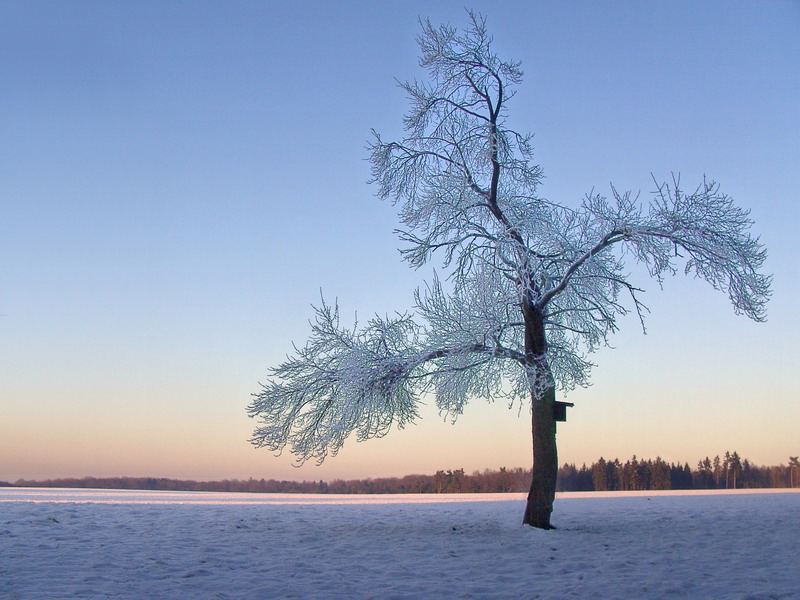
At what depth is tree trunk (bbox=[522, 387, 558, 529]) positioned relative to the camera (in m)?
14.4

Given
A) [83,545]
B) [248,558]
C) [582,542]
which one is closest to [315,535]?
[248,558]

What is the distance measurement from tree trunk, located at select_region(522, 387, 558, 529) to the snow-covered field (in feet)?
1.90

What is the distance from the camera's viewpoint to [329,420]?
15.6 meters

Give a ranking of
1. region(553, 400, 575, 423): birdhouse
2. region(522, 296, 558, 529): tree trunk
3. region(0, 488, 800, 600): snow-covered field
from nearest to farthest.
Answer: region(0, 488, 800, 600): snow-covered field, region(522, 296, 558, 529): tree trunk, region(553, 400, 575, 423): birdhouse

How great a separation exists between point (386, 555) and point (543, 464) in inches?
184

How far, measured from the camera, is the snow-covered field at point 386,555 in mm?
8977

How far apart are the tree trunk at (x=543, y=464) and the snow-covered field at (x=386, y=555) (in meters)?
0.58

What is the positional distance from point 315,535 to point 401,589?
4927 mm

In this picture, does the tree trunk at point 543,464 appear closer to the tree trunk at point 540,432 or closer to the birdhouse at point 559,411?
the tree trunk at point 540,432

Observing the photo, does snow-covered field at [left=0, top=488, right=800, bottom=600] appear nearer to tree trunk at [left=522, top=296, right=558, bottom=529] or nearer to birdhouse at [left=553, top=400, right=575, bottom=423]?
tree trunk at [left=522, top=296, right=558, bottom=529]

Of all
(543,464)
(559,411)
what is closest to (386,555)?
(543,464)

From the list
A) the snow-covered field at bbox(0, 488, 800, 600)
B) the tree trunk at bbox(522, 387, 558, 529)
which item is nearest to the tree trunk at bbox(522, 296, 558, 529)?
the tree trunk at bbox(522, 387, 558, 529)

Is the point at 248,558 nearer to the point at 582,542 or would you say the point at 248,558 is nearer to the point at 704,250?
the point at 582,542

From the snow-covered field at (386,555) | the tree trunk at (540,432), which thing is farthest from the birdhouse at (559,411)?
the snow-covered field at (386,555)
